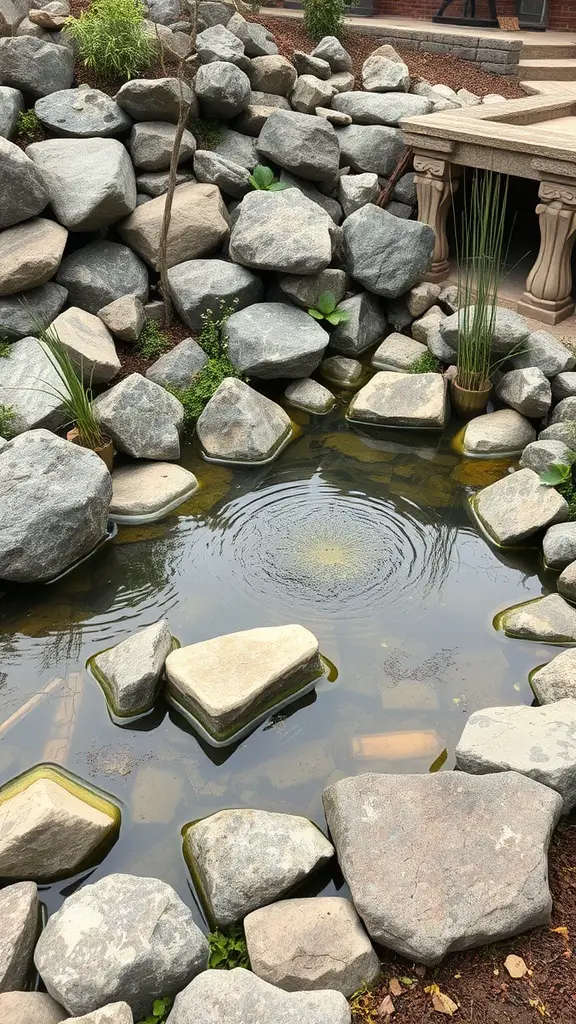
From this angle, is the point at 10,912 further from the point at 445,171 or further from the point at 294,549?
the point at 445,171

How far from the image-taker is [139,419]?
5328mm

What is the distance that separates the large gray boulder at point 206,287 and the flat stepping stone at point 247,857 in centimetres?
435

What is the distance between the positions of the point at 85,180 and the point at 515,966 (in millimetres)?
5925

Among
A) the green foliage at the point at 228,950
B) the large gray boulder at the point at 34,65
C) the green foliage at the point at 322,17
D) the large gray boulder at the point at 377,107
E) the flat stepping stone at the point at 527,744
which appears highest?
the green foliage at the point at 322,17

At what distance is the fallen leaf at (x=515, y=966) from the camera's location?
2643mm

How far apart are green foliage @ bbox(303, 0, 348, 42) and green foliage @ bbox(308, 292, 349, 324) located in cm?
478

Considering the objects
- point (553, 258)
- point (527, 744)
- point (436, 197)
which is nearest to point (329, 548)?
point (527, 744)

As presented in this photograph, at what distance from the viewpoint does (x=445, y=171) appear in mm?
7199

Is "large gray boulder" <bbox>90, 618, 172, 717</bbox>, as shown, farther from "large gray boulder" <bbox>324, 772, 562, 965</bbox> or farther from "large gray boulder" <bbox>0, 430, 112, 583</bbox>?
"large gray boulder" <bbox>324, 772, 562, 965</bbox>

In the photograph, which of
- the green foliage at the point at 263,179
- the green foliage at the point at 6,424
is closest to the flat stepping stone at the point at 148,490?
the green foliage at the point at 6,424

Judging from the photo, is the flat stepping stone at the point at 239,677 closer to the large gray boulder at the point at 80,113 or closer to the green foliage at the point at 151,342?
the green foliage at the point at 151,342

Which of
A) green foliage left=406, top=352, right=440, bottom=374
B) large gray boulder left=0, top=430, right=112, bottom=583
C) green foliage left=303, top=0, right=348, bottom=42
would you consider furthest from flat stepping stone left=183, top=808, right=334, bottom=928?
green foliage left=303, top=0, right=348, bottom=42

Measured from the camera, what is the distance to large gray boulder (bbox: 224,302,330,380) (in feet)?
19.9

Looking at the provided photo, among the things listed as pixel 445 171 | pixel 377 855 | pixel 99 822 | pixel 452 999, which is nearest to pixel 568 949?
pixel 452 999
